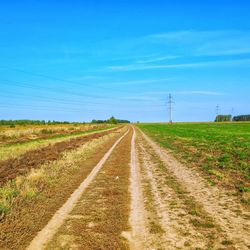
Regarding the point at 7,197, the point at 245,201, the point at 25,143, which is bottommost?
the point at 245,201

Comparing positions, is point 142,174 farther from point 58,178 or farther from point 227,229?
point 227,229

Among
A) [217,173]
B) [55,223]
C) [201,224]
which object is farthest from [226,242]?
[217,173]

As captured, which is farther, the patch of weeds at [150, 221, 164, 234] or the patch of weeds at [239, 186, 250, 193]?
the patch of weeds at [239, 186, 250, 193]

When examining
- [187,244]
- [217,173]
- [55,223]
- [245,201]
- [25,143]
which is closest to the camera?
[187,244]

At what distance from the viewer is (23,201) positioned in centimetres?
809

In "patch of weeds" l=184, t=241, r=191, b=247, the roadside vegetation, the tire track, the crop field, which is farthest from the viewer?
the roadside vegetation

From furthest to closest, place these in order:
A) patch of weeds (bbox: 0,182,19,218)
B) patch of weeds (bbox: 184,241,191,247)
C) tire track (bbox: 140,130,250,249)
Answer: patch of weeds (bbox: 0,182,19,218), tire track (bbox: 140,130,250,249), patch of weeds (bbox: 184,241,191,247)

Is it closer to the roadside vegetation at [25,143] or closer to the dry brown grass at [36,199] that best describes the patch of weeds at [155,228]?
the dry brown grass at [36,199]

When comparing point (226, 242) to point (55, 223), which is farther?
point (55, 223)

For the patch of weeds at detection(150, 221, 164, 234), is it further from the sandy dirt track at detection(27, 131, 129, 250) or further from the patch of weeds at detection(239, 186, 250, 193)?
the patch of weeds at detection(239, 186, 250, 193)

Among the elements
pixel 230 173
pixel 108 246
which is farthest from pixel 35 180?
pixel 230 173

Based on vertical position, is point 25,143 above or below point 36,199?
above

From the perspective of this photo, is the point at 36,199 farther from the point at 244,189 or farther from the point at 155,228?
the point at 244,189

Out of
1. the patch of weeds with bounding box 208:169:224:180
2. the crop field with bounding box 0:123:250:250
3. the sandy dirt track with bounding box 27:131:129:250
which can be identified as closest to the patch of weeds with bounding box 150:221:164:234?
the crop field with bounding box 0:123:250:250
